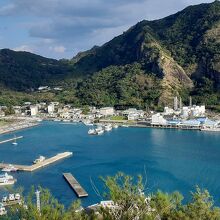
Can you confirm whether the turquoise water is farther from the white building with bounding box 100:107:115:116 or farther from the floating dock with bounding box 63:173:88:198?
the white building with bounding box 100:107:115:116

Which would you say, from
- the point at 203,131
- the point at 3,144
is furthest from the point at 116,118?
the point at 3,144

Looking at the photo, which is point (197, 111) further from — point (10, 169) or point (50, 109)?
point (10, 169)

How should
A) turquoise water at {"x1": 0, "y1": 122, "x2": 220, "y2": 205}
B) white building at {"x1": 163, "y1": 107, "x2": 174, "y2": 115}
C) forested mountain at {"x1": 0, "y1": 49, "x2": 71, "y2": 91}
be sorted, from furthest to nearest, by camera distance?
forested mountain at {"x1": 0, "y1": 49, "x2": 71, "y2": 91} < white building at {"x1": 163, "y1": 107, "x2": 174, "y2": 115} < turquoise water at {"x1": 0, "y1": 122, "x2": 220, "y2": 205}

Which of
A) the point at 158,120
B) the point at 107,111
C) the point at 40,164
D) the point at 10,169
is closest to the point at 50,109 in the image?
the point at 107,111

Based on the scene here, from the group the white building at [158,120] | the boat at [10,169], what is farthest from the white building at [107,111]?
the boat at [10,169]

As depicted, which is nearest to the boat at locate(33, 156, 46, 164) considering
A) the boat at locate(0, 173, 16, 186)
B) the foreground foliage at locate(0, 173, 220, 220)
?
the boat at locate(0, 173, 16, 186)

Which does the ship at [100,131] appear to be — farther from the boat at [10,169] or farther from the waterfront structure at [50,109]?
the waterfront structure at [50,109]
